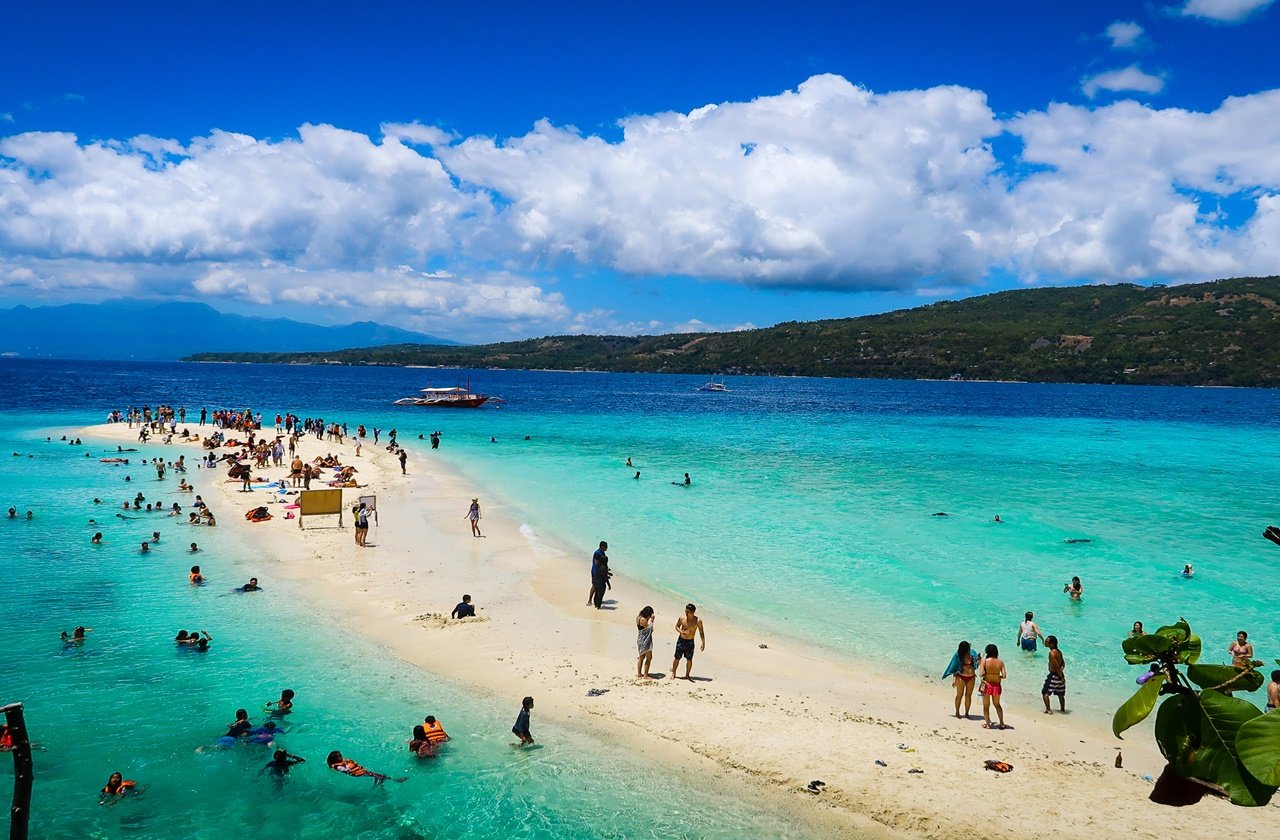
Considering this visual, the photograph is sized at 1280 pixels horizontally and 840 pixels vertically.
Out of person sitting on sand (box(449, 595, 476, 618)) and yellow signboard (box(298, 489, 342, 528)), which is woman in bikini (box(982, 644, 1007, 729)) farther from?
yellow signboard (box(298, 489, 342, 528))

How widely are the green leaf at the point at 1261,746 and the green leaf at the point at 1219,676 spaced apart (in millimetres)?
161

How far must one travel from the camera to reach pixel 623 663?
56.4 ft

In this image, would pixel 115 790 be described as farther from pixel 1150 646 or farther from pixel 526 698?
pixel 1150 646

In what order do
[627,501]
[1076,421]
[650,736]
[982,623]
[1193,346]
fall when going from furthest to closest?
1. [1193,346]
2. [1076,421]
3. [627,501]
4. [982,623]
5. [650,736]

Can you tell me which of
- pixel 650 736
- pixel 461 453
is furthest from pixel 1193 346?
pixel 650 736

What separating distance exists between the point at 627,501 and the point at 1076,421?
262ft

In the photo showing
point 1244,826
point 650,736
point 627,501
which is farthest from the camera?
point 627,501

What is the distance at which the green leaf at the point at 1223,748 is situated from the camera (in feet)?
8.19

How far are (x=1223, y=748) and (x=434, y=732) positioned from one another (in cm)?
1257

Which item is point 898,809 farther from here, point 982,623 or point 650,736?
point 982,623

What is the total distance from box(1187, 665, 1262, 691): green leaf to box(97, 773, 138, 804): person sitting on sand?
1362cm

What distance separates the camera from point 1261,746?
246 centimetres

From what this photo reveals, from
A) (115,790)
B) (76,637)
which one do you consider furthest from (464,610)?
(115,790)

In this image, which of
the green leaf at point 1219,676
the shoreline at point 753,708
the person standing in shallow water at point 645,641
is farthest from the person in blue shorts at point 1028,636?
the green leaf at point 1219,676
